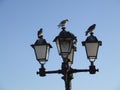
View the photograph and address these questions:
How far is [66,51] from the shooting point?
11.1 m

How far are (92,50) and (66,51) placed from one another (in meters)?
0.64

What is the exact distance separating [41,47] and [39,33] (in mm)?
636

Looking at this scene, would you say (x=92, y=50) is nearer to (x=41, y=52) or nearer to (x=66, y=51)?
(x=66, y=51)

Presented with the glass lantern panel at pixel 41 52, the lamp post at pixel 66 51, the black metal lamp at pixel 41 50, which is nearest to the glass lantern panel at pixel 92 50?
the lamp post at pixel 66 51

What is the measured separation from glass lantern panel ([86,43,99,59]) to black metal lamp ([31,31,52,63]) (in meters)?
0.91

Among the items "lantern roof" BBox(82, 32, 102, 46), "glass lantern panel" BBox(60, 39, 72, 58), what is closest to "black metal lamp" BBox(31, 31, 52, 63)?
"glass lantern panel" BBox(60, 39, 72, 58)

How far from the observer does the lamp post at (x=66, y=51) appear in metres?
11.2

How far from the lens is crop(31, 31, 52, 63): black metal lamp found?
11.3 metres

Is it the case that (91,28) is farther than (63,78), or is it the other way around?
(91,28)

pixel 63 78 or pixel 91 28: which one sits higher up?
pixel 91 28

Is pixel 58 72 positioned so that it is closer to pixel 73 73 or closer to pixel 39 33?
pixel 73 73

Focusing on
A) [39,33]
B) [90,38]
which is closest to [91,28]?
[90,38]

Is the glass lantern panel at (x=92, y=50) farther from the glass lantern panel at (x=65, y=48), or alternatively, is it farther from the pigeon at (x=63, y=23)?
the pigeon at (x=63, y=23)

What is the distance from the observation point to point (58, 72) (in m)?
11.4
